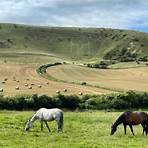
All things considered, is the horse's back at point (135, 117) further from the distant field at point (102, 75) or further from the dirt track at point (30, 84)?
the distant field at point (102, 75)

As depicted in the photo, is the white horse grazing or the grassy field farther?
the white horse grazing

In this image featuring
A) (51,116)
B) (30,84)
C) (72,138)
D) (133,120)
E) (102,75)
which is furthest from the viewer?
(102,75)

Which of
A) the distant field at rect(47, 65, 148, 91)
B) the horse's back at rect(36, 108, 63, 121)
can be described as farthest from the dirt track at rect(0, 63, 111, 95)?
the horse's back at rect(36, 108, 63, 121)

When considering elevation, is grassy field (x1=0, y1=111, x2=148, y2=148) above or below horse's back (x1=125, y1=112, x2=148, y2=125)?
below

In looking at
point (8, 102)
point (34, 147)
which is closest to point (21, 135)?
point (34, 147)

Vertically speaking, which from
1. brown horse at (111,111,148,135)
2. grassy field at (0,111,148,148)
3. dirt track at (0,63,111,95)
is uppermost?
dirt track at (0,63,111,95)

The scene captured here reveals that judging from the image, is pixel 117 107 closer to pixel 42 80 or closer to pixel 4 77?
pixel 42 80

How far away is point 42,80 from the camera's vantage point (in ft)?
333

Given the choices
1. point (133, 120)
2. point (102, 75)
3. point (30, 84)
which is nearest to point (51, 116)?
point (133, 120)

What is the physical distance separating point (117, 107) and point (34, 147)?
147ft

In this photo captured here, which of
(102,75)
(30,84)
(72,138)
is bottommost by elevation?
(72,138)

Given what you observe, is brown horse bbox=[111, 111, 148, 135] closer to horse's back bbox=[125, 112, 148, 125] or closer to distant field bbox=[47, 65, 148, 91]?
horse's back bbox=[125, 112, 148, 125]

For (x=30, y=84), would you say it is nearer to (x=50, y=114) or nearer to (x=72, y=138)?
(x=50, y=114)

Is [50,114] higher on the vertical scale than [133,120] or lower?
higher
